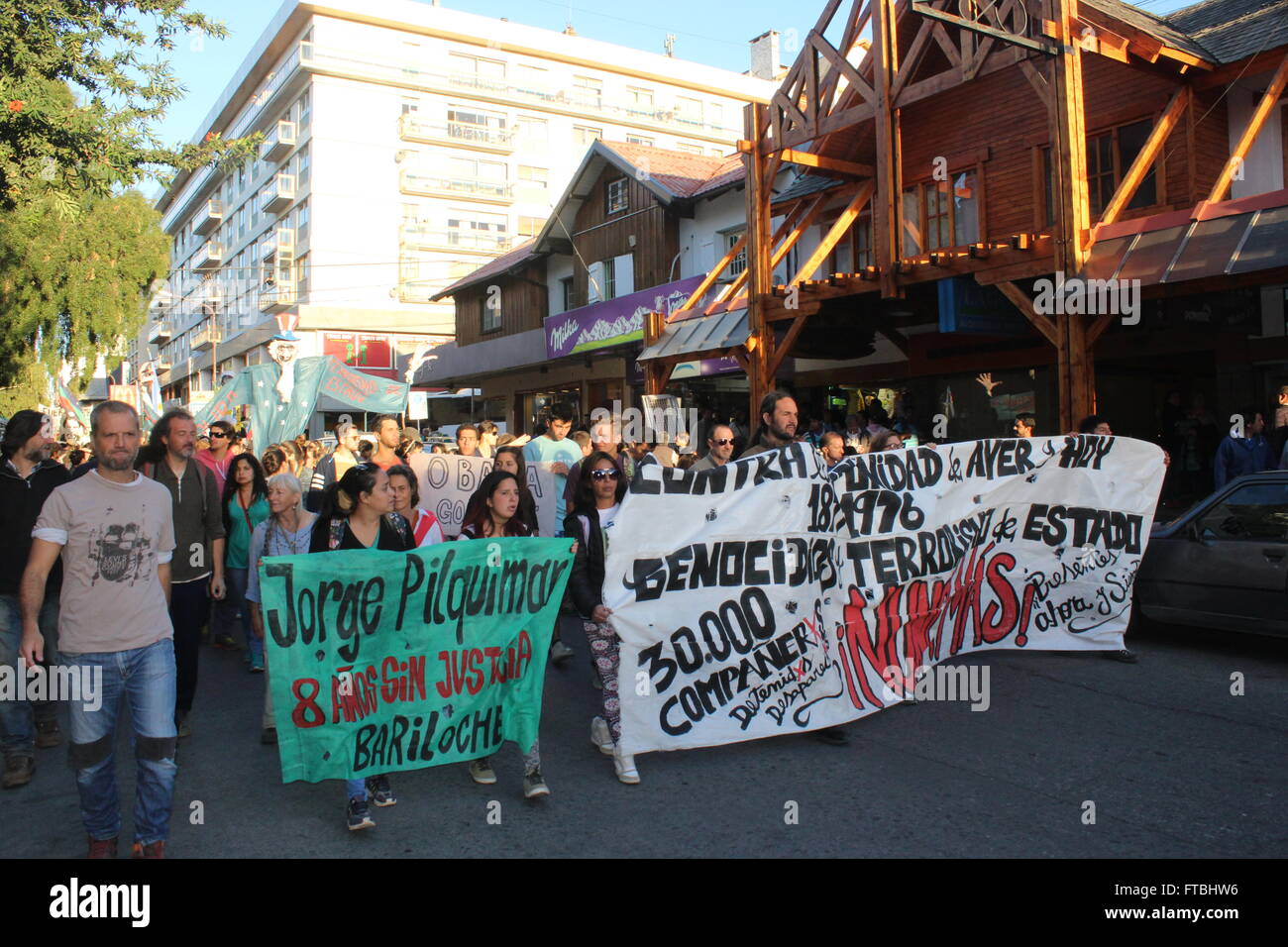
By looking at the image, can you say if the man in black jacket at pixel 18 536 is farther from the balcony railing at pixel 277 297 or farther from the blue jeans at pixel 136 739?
the balcony railing at pixel 277 297

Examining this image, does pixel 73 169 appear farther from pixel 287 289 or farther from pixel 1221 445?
pixel 287 289

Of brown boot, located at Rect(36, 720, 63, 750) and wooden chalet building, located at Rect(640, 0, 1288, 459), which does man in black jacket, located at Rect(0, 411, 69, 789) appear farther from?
wooden chalet building, located at Rect(640, 0, 1288, 459)

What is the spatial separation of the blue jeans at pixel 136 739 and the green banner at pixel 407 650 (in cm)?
47

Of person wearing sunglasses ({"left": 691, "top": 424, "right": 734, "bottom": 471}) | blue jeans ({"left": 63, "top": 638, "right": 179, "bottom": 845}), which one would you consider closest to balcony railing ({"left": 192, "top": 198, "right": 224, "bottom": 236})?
person wearing sunglasses ({"left": 691, "top": 424, "right": 734, "bottom": 471})

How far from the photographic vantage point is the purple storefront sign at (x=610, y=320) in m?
18.9

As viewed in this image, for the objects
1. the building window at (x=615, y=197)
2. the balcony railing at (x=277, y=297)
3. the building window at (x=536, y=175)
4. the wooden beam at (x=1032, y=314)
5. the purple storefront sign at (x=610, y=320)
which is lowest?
the wooden beam at (x=1032, y=314)

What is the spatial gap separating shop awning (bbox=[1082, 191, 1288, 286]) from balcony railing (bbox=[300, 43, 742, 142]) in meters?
44.5

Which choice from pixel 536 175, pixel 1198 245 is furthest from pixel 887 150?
pixel 536 175

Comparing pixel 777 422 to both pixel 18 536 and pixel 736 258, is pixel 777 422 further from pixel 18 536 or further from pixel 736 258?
pixel 736 258

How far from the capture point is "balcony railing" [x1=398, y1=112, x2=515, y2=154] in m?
48.1

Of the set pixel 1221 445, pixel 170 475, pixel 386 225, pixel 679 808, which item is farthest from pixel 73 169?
pixel 386 225

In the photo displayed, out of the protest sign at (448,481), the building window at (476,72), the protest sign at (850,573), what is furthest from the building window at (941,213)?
the building window at (476,72)

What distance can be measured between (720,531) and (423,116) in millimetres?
49143

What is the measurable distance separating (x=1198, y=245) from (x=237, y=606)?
10493 mm
